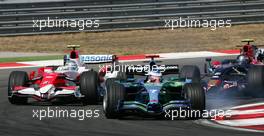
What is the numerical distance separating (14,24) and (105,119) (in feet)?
54.9

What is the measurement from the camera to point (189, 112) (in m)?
14.3

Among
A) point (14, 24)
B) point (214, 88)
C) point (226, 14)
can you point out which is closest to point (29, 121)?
point (214, 88)

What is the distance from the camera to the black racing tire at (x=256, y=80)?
17.7 metres

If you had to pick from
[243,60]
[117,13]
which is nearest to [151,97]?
[243,60]

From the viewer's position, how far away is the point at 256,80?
699 inches

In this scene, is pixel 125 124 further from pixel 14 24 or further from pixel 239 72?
pixel 14 24

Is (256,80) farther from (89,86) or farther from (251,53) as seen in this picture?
(89,86)

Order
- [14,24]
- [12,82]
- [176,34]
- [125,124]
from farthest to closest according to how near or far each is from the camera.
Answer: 1. [176,34]
2. [14,24]
3. [12,82]
4. [125,124]

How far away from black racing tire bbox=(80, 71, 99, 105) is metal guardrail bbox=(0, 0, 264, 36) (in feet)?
46.6

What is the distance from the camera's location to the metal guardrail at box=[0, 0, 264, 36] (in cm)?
3058

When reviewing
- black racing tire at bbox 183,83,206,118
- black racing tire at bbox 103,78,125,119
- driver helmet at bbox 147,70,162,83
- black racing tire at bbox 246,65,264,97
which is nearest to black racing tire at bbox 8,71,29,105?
driver helmet at bbox 147,70,162,83

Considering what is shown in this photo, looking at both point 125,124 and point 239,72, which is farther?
point 239,72

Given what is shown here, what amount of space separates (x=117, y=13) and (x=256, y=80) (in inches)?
549

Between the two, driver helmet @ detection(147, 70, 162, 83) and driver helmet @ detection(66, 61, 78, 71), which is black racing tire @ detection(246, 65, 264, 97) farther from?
driver helmet @ detection(66, 61, 78, 71)
